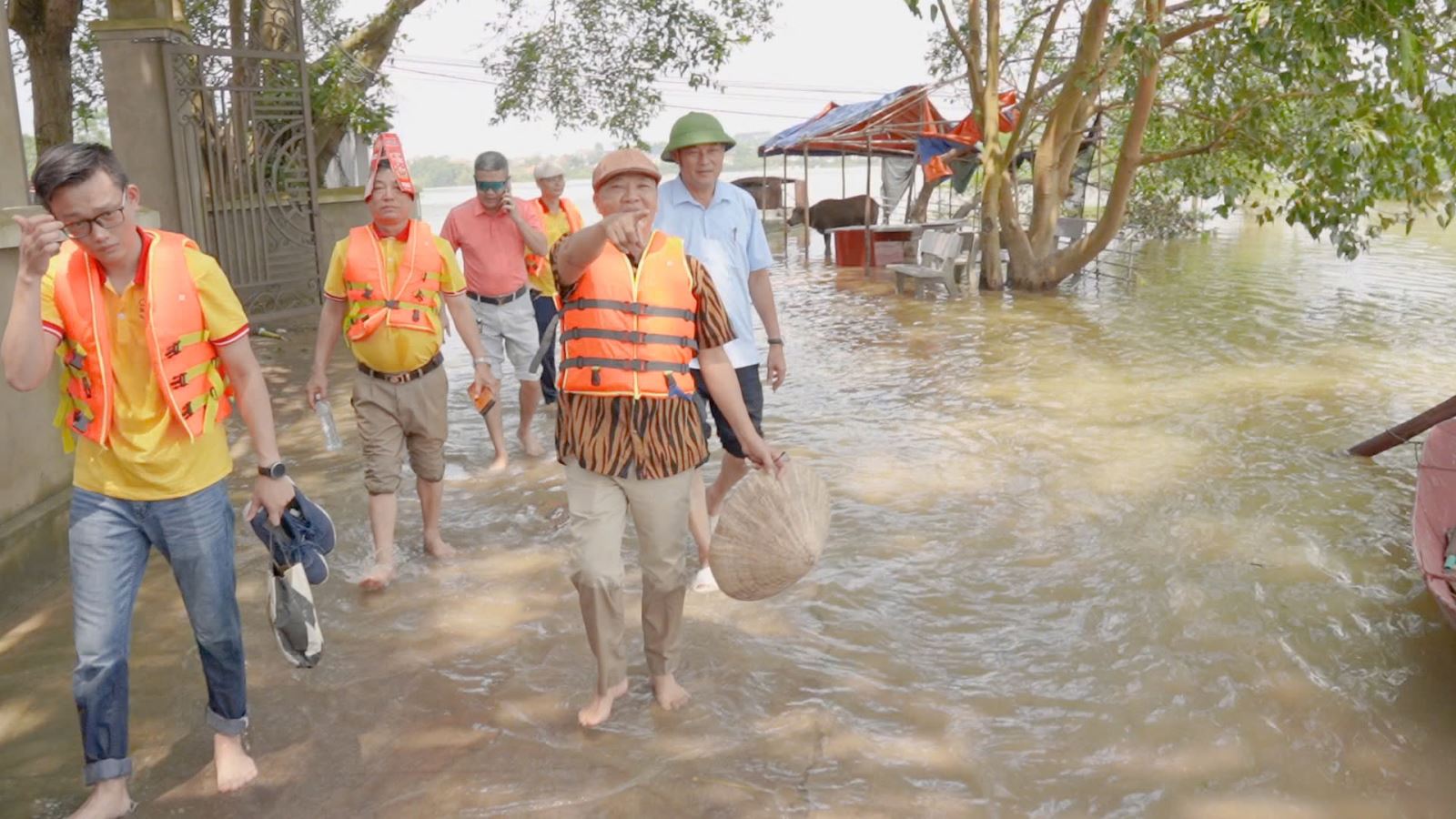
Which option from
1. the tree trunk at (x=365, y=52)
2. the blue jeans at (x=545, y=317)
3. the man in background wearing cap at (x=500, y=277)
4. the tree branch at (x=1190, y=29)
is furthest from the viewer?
the tree trunk at (x=365, y=52)

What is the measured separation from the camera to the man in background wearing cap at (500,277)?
695cm

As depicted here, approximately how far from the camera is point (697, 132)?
4.48 meters

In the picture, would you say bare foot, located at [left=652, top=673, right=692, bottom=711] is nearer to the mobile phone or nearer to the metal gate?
the mobile phone

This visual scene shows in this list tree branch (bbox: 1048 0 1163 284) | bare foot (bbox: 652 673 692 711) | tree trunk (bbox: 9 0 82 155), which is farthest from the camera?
tree branch (bbox: 1048 0 1163 284)

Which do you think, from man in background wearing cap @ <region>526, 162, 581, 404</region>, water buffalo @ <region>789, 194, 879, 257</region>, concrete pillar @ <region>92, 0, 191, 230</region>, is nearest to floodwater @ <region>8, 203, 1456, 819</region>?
man in background wearing cap @ <region>526, 162, 581, 404</region>

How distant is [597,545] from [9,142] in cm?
328

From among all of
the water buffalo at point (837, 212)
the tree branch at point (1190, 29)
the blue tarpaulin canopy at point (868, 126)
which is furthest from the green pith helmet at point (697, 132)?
the water buffalo at point (837, 212)

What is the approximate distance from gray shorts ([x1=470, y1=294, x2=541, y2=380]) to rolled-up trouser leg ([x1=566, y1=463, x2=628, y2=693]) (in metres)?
3.55

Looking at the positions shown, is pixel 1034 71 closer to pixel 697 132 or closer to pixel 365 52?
pixel 365 52

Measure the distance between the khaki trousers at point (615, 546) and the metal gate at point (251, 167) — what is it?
9.14 m

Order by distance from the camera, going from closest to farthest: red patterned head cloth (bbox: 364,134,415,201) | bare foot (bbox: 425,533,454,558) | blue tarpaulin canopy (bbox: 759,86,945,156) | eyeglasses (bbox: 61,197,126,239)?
eyeglasses (bbox: 61,197,126,239), red patterned head cloth (bbox: 364,134,415,201), bare foot (bbox: 425,533,454,558), blue tarpaulin canopy (bbox: 759,86,945,156)

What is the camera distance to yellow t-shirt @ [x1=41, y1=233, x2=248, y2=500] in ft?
10.6

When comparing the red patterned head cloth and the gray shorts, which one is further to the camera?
the gray shorts

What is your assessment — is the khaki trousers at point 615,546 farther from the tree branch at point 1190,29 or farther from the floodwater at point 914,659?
the tree branch at point 1190,29
